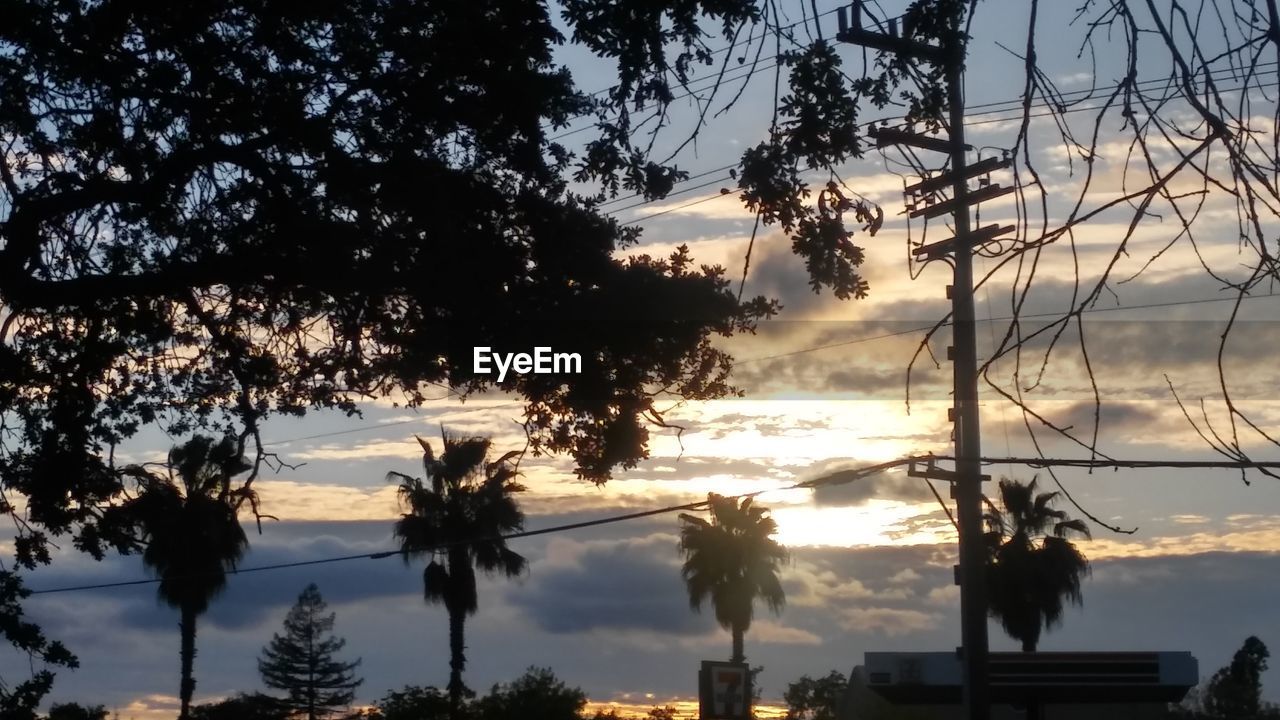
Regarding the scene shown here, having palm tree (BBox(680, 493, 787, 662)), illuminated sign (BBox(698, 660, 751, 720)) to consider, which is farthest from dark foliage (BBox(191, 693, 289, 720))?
illuminated sign (BBox(698, 660, 751, 720))

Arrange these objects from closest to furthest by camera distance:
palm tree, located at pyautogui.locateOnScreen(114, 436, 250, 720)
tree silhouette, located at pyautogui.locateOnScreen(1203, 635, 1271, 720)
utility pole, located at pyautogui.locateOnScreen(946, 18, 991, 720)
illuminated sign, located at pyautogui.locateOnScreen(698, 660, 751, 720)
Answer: utility pole, located at pyautogui.locateOnScreen(946, 18, 991, 720), illuminated sign, located at pyautogui.locateOnScreen(698, 660, 751, 720), palm tree, located at pyautogui.locateOnScreen(114, 436, 250, 720), tree silhouette, located at pyautogui.locateOnScreen(1203, 635, 1271, 720)

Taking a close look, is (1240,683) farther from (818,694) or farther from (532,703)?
(532,703)

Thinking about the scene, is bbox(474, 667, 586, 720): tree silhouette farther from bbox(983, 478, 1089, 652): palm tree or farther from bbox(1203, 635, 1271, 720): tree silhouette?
bbox(1203, 635, 1271, 720): tree silhouette

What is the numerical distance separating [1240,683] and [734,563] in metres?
25.3

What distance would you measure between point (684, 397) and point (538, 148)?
268 centimetres

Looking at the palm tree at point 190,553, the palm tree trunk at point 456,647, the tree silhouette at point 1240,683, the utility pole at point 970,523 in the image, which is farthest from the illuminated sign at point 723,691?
the tree silhouette at point 1240,683

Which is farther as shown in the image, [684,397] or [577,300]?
[684,397]

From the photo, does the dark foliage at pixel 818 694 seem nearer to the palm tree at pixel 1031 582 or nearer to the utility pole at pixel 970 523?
the palm tree at pixel 1031 582

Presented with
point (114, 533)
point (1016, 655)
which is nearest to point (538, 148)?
point (114, 533)

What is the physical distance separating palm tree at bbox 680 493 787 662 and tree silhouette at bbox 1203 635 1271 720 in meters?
21.8

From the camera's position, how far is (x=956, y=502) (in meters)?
18.1

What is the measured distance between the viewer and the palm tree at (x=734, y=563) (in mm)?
40938

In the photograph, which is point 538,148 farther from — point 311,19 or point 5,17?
point 5,17

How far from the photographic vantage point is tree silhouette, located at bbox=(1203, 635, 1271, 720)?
5197 cm
